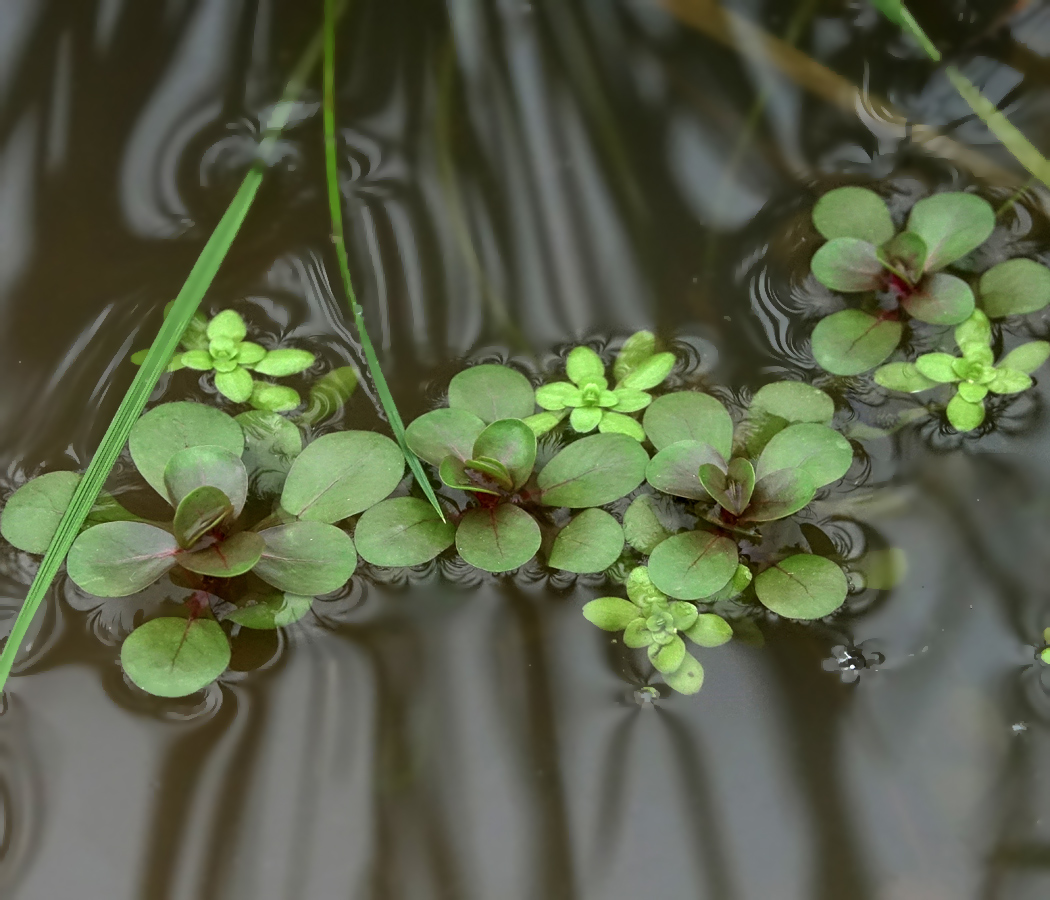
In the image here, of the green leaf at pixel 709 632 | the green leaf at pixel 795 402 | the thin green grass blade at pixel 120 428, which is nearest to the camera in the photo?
the thin green grass blade at pixel 120 428

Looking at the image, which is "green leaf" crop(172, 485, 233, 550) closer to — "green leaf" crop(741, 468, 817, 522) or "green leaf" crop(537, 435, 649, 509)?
"green leaf" crop(537, 435, 649, 509)

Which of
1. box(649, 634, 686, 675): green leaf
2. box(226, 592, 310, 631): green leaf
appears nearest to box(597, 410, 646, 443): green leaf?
box(649, 634, 686, 675): green leaf

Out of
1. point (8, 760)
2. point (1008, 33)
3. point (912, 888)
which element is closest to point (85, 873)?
point (8, 760)

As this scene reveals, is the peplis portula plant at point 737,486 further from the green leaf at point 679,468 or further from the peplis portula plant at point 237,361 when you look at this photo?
the peplis portula plant at point 237,361

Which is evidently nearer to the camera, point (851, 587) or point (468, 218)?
point (851, 587)

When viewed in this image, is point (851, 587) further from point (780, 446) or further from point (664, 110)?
point (664, 110)

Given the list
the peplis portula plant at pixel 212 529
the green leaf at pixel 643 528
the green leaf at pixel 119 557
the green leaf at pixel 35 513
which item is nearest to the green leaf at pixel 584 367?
the green leaf at pixel 643 528
